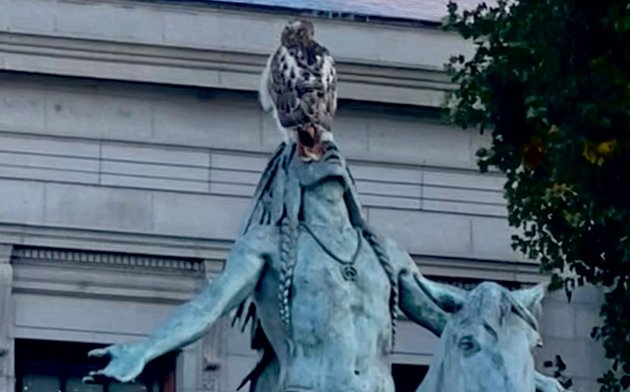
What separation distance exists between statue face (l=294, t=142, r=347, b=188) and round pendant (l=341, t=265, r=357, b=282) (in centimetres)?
48

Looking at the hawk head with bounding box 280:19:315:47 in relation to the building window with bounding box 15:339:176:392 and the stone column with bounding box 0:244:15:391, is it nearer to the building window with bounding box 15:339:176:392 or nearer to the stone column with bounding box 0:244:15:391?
the building window with bounding box 15:339:176:392

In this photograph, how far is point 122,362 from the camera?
17.9 metres

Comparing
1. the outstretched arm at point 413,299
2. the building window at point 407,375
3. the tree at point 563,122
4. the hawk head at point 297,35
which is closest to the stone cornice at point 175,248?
the building window at point 407,375

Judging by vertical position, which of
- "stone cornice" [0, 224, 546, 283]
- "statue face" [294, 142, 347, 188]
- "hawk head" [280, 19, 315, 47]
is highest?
"stone cornice" [0, 224, 546, 283]

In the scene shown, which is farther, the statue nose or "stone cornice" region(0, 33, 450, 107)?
"stone cornice" region(0, 33, 450, 107)

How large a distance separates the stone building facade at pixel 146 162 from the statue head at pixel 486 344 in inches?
1096

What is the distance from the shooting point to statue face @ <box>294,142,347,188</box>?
1891 centimetres

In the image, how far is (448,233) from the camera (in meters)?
48.2

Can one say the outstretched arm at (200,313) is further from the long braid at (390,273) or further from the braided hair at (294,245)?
the long braid at (390,273)

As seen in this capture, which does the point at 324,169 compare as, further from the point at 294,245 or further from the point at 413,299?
the point at 413,299

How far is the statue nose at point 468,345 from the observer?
17891 mm

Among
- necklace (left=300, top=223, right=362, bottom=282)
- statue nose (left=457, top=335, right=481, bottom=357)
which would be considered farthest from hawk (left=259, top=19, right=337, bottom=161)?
statue nose (left=457, top=335, right=481, bottom=357)

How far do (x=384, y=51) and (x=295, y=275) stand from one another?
94.6 ft

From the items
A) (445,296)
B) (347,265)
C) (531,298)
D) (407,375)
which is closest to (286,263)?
(347,265)
